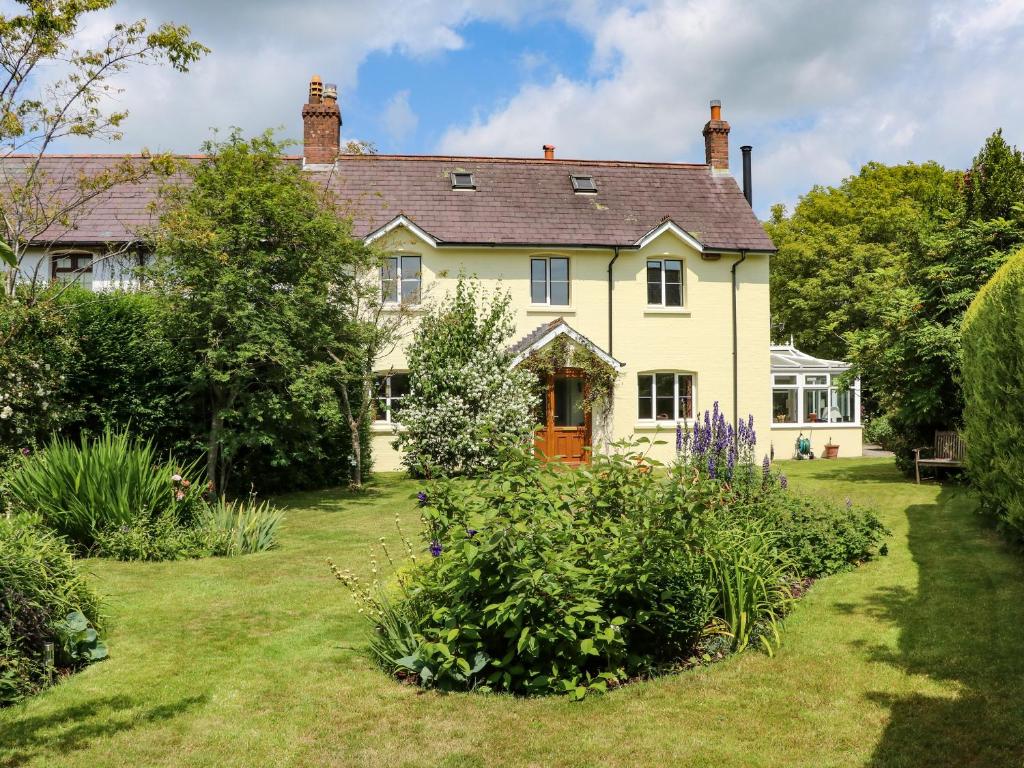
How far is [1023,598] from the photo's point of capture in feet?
26.2

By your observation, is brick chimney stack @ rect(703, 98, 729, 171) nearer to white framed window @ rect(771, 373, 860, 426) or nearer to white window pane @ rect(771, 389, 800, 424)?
white framed window @ rect(771, 373, 860, 426)

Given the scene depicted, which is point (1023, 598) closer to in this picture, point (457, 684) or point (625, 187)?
point (457, 684)

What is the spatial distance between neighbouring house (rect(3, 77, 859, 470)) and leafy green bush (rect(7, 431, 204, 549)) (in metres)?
11.7

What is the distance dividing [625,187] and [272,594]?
66.3 ft

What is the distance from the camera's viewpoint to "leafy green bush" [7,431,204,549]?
1045cm

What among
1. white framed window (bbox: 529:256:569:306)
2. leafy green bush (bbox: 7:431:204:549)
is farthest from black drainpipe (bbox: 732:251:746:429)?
leafy green bush (bbox: 7:431:204:549)

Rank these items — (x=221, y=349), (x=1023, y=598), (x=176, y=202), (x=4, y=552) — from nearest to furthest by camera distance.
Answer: (x=4, y=552), (x=1023, y=598), (x=221, y=349), (x=176, y=202)

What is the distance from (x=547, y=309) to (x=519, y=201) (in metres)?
3.64

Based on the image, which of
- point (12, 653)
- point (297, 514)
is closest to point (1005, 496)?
point (12, 653)

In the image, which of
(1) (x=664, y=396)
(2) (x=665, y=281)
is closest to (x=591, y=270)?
(2) (x=665, y=281)

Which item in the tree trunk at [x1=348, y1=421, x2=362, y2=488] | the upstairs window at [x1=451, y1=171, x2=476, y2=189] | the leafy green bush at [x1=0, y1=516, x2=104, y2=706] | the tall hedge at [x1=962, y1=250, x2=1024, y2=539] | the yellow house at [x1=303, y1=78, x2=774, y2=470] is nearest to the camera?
the leafy green bush at [x1=0, y1=516, x2=104, y2=706]

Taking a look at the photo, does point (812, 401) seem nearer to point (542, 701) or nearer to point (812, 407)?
point (812, 407)

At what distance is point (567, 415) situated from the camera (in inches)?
933

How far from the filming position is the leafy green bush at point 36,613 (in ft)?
19.4
